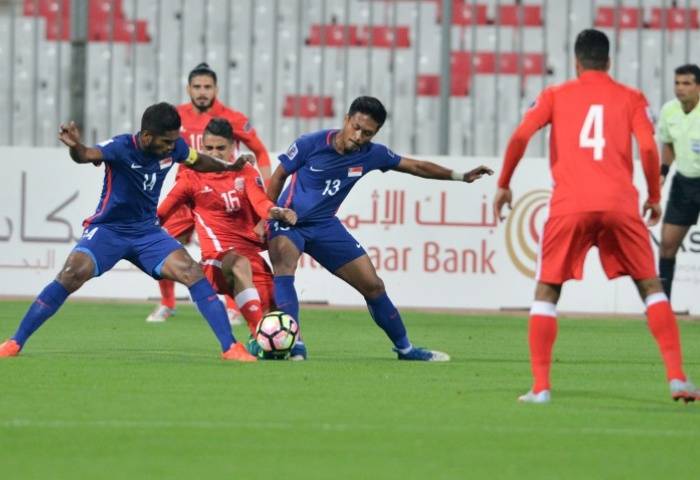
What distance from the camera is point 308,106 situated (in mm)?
18859

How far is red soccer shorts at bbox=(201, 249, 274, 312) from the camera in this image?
39.3 feet

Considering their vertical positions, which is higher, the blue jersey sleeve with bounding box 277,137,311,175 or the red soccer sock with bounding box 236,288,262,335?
the blue jersey sleeve with bounding box 277,137,311,175

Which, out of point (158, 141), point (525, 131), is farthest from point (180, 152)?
point (525, 131)

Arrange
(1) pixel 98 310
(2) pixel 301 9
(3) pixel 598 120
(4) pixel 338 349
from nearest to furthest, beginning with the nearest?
(3) pixel 598 120 → (4) pixel 338 349 → (1) pixel 98 310 → (2) pixel 301 9

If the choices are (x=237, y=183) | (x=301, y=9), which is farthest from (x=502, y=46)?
(x=237, y=183)

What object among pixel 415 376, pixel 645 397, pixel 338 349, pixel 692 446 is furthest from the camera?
pixel 338 349

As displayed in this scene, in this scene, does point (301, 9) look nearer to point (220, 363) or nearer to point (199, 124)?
point (199, 124)

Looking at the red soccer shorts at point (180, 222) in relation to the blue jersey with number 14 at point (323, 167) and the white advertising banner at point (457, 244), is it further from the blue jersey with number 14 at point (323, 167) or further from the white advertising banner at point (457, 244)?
the blue jersey with number 14 at point (323, 167)

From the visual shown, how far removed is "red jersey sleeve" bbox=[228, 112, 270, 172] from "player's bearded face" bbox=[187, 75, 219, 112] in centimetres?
27

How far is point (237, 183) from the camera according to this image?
12242 millimetres

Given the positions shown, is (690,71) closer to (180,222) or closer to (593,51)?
(180,222)

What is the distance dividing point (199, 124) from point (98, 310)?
2.48 m

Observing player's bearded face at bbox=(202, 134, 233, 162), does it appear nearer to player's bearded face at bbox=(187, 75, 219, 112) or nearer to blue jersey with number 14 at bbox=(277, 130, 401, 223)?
blue jersey with number 14 at bbox=(277, 130, 401, 223)

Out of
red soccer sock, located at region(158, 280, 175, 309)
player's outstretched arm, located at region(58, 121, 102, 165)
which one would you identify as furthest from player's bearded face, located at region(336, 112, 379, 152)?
red soccer sock, located at region(158, 280, 175, 309)
